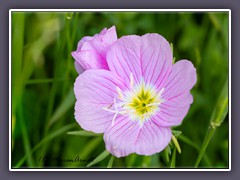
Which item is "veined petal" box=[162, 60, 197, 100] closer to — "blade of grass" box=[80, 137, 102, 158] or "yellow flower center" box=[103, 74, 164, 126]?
"yellow flower center" box=[103, 74, 164, 126]

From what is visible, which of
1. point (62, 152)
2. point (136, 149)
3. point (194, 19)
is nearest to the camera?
point (136, 149)

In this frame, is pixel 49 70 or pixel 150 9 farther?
pixel 49 70

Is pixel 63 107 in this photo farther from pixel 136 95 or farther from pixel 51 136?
pixel 136 95

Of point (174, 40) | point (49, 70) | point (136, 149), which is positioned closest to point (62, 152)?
point (49, 70)

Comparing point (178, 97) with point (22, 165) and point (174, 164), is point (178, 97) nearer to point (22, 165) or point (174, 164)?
point (174, 164)

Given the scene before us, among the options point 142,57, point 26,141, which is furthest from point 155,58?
point 26,141

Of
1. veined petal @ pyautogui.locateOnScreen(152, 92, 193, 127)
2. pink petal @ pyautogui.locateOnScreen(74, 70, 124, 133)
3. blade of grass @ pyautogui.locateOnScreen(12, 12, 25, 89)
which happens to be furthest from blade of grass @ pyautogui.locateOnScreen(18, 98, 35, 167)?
veined petal @ pyautogui.locateOnScreen(152, 92, 193, 127)

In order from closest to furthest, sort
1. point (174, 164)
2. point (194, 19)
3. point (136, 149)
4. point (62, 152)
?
point (136, 149) → point (174, 164) → point (62, 152) → point (194, 19)
